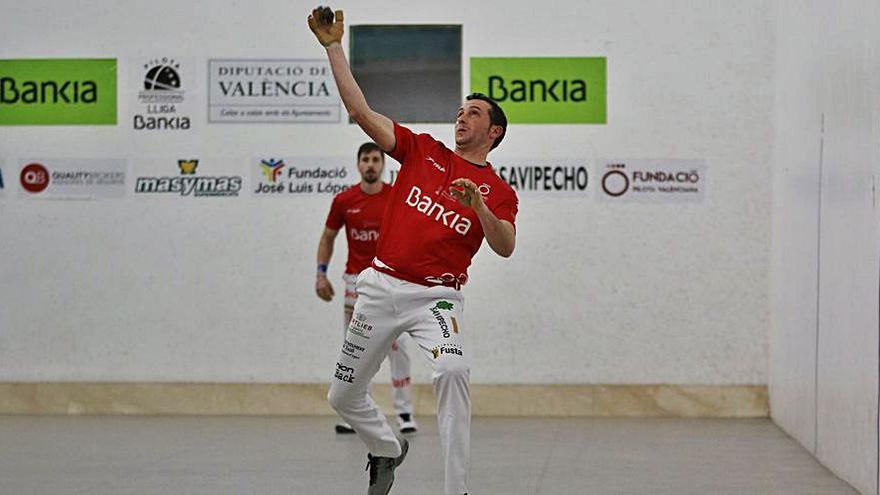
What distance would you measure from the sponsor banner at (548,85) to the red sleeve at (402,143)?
13.9ft

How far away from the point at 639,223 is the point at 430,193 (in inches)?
179

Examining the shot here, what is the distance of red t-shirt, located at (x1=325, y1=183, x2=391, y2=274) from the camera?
899 centimetres

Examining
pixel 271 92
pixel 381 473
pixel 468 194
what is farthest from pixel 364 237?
pixel 468 194

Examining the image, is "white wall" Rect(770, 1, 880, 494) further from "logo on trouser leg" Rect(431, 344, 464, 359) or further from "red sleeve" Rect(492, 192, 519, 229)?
"logo on trouser leg" Rect(431, 344, 464, 359)

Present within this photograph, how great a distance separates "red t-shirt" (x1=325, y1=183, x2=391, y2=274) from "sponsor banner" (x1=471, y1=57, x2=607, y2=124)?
1.39 m

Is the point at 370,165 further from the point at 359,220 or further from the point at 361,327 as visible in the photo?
the point at 361,327

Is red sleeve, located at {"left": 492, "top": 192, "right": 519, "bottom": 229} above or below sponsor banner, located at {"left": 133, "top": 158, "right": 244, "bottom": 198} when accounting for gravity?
below

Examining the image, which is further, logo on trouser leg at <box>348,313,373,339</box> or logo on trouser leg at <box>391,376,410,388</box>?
logo on trouser leg at <box>391,376,410,388</box>

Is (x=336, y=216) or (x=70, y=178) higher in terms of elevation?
(x=70, y=178)

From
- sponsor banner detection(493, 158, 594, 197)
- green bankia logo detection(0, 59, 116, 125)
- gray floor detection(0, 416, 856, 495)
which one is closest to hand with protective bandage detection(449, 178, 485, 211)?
gray floor detection(0, 416, 856, 495)

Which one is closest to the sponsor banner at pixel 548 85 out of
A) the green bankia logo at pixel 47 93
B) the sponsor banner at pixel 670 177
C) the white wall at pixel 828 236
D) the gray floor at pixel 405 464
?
the sponsor banner at pixel 670 177

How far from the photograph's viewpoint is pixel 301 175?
1014cm

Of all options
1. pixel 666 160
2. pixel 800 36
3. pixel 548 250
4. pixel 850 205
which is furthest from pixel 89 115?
pixel 850 205

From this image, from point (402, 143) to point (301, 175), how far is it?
439 centimetres
